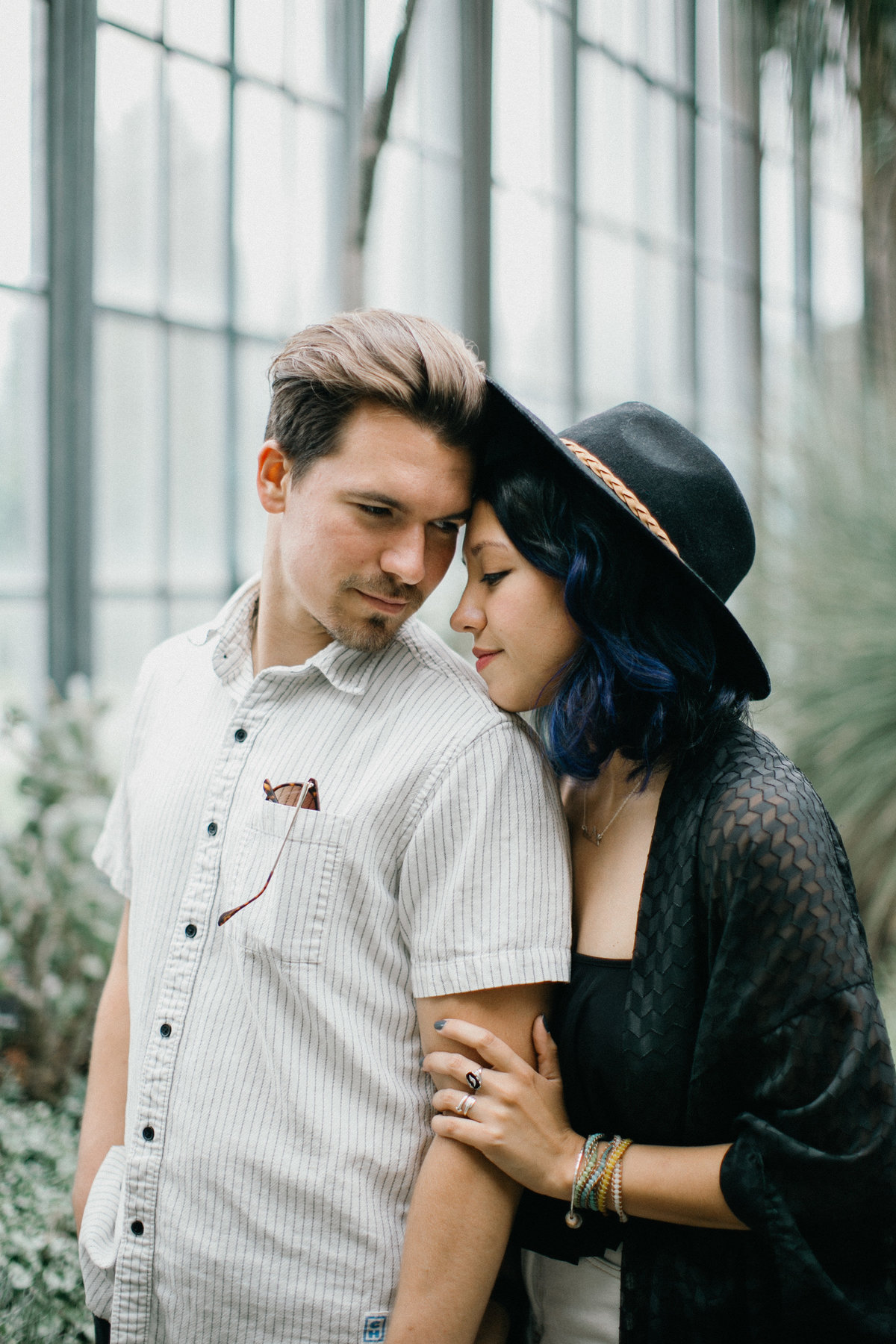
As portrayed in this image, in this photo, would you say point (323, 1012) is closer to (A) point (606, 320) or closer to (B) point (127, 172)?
(B) point (127, 172)

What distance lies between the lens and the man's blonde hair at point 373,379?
115 cm

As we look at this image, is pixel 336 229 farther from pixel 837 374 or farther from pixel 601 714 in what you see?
pixel 601 714

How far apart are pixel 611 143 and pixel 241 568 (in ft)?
12.0

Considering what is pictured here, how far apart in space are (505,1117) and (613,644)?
1.81 ft

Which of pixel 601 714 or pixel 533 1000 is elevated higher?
pixel 601 714

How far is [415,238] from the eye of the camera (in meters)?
4.52

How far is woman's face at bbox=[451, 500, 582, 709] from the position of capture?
1.22 meters

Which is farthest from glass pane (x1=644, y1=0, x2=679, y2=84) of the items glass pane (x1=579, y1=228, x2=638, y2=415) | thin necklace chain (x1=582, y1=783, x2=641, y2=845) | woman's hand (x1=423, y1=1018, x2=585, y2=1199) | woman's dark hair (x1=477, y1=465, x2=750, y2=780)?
woman's hand (x1=423, y1=1018, x2=585, y2=1199)

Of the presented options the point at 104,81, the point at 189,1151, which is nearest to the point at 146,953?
the point at 189,1151

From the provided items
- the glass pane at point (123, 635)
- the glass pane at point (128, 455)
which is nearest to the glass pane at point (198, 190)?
the glass pane at point (128, 455)

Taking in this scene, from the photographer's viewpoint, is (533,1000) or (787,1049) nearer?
(787,1049)

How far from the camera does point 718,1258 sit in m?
1.10

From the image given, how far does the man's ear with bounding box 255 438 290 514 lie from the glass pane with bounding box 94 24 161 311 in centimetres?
237

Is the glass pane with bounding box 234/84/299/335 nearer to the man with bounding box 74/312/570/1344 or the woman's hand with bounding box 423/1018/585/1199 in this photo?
the man with bounding box 74/312/570/1344
